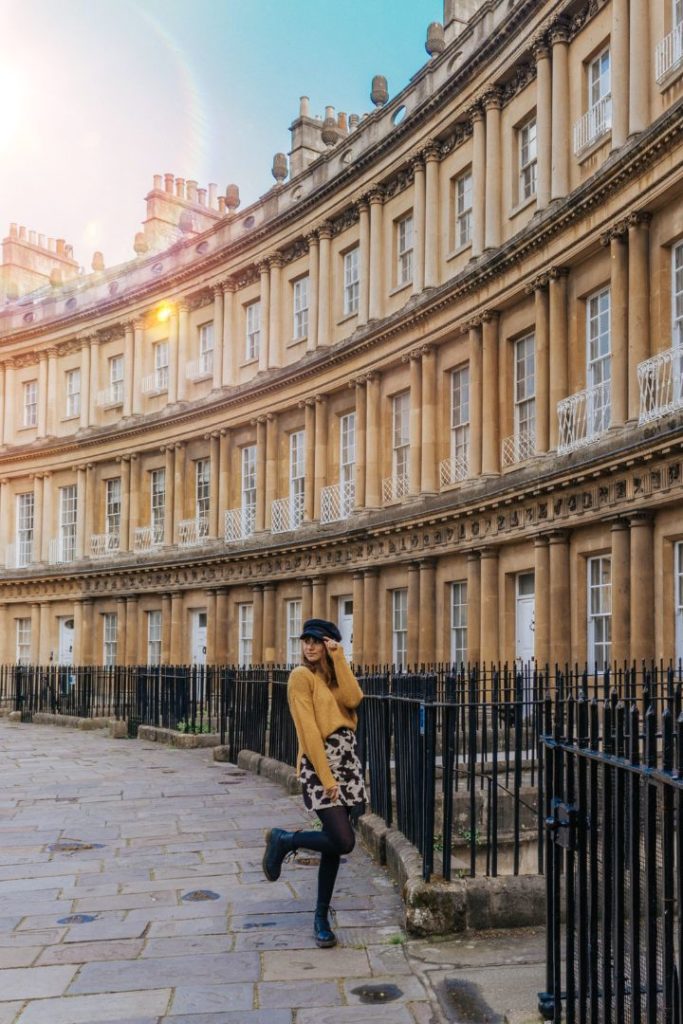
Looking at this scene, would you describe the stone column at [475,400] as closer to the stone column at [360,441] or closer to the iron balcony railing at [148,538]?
the stone column at [360,441]

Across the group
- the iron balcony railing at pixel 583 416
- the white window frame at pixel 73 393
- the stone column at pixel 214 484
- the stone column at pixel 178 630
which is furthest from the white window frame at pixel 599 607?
the white window frame at pixel 73 393

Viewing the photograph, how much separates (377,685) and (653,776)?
5.94 metres

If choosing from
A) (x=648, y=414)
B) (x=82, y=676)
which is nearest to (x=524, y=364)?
(x=648, y=414)

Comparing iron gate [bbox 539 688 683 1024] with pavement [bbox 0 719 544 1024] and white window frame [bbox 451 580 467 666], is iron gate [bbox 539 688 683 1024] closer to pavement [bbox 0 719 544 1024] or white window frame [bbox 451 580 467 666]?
pavement [bbox 0 719 544 1024]

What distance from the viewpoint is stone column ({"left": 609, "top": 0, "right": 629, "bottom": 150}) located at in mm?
16906

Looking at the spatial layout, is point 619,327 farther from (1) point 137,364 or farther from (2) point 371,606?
(1) point 137,364

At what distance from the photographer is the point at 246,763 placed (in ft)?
47.4

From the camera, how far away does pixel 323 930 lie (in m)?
6.23

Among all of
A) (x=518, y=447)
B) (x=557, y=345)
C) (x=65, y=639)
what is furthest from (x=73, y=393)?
(x=557, y=345)

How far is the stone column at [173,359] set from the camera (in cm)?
3366

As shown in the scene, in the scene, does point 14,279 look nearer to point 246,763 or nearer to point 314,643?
point 246,763

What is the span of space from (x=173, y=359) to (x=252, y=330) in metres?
3.68

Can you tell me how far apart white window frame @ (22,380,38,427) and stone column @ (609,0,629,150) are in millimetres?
26306

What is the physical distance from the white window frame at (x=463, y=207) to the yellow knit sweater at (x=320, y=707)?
56.3 feet
